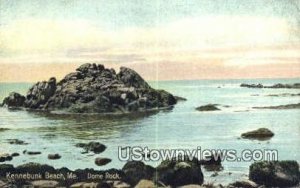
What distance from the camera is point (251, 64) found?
6.02 m

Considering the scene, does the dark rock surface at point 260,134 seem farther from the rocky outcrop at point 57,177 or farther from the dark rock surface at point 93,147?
the dark rock surface at point 93,147

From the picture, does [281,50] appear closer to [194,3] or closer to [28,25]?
[194,3]

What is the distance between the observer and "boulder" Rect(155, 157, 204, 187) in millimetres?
5934

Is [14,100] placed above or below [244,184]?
above

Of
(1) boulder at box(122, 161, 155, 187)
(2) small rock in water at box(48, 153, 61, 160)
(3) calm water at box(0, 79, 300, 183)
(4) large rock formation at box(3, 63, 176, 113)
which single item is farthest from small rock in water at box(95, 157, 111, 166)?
(4) large rock formation at box(3, 63, 176, 113)

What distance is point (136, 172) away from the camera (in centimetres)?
598

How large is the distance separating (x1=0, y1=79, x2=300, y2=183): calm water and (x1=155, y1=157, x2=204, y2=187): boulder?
0.10 m

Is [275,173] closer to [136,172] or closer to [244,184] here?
[244,184]

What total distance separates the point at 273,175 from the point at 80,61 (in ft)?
7.28

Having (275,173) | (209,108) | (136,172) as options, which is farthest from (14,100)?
(275,173)

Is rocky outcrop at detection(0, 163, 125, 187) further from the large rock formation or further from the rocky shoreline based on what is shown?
the large rock formation

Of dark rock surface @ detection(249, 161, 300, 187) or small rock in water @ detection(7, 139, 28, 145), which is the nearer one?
dark rock surface @ detection(249, 161, 300, 187)

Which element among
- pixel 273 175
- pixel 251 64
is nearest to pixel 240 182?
pixel 273 175

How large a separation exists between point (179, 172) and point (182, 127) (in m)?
0.45
